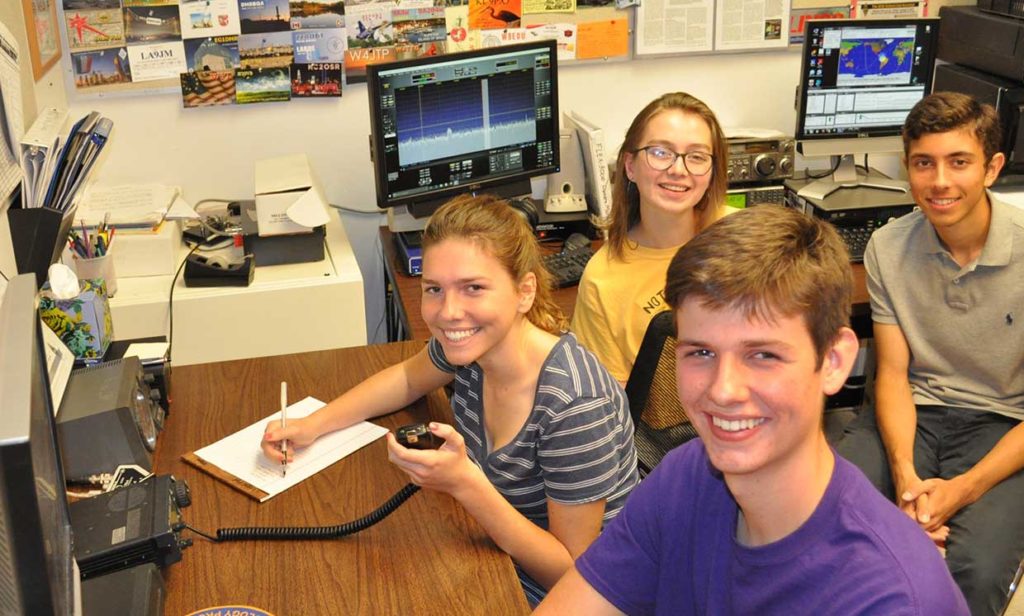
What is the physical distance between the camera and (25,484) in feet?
2.44

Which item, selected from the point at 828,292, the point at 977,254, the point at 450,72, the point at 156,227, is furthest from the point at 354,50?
the point at 828,292

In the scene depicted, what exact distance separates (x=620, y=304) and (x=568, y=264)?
0.48 metres

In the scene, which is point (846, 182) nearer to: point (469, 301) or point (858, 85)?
point (858, 85)

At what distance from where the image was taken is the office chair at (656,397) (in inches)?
70.2

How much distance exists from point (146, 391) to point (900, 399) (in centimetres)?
157

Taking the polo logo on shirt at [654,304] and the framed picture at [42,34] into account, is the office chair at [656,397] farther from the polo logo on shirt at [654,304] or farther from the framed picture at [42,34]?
the framed picture at [42,34]

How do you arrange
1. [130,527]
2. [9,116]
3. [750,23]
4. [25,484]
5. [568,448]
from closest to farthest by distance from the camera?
[25,484]
[130,527]
[568,448]
[9,116]
[750,23]

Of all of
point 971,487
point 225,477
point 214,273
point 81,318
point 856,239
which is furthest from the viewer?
point 856,239

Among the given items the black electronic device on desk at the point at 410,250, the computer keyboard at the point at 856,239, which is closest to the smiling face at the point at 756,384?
the black electronic device on desk at the point at 410,250

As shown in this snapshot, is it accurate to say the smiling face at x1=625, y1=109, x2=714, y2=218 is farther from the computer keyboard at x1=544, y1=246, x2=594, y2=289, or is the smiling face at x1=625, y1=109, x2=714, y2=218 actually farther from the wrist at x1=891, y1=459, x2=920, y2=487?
the wrist at x1=891, y1=459, x2=920, y2=487

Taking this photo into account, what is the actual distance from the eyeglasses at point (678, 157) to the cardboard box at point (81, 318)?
1.16 m

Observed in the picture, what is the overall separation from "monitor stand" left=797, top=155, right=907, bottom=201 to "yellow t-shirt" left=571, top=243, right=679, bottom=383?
889 mm

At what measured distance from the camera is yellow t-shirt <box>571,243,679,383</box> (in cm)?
216

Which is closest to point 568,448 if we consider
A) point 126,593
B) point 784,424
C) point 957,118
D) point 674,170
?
point 784,424
